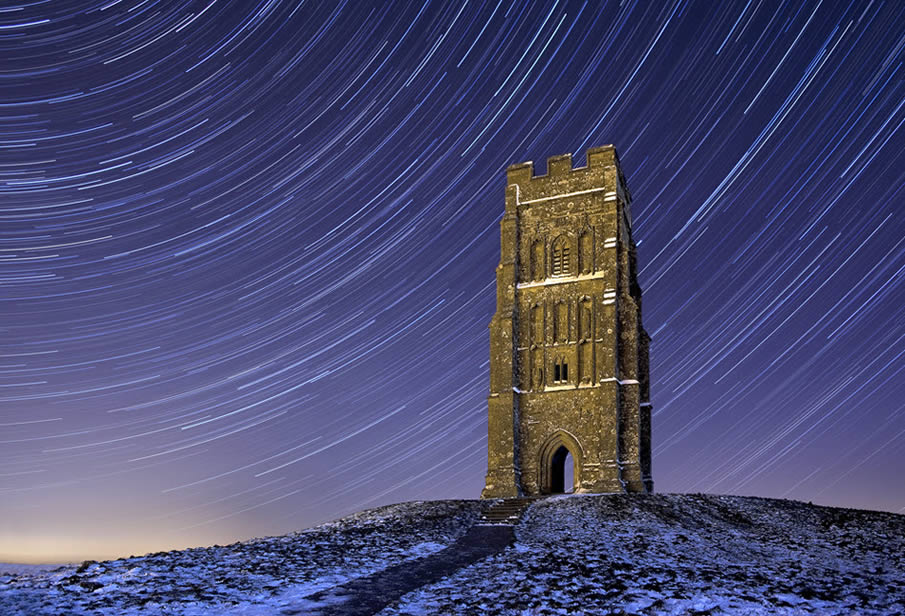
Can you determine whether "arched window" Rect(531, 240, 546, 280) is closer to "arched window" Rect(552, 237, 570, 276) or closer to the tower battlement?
"arched window" Rect(552, 237, 570, 276)

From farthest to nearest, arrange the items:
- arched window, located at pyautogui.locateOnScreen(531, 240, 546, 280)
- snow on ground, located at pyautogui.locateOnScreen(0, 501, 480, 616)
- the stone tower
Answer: arched window, located at pyautogui.locateOnScreen(531, 240, 546, 280) < the stone tower < snow on ground, located at pyautogui.locateOnScreen(0, 501, 480, 616)

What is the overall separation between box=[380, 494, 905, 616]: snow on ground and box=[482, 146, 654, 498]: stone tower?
26.5 ft

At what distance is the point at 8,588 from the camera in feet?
33.8

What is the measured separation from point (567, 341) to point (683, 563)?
20868mm

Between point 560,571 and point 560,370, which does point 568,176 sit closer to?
point 560,370

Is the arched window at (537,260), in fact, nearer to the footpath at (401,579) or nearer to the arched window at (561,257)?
the arched window at (561,257)

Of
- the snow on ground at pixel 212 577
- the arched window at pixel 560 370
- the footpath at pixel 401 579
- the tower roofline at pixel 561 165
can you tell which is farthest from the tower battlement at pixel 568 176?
the snow on ground at pixel 212 577

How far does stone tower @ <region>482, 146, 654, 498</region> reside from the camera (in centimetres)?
3241

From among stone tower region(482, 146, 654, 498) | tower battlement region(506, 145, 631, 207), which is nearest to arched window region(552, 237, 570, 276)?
stone tower region(482, 146, 654, 498)

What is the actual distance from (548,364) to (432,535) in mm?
17567

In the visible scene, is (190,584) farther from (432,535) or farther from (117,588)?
(432,535)

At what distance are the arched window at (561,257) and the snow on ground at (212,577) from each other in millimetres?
20029

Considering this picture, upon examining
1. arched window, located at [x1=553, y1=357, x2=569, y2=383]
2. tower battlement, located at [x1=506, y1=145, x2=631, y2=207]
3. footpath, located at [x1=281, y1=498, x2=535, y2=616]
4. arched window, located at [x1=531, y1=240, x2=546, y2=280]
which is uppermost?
tower battlement, located at [x1=506, y1=145, x2=631, y2=207]

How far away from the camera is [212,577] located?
11.6 metres
